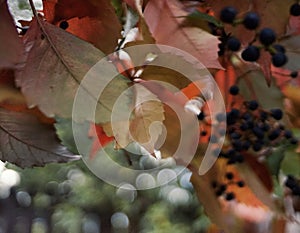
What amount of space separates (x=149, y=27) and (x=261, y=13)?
65 millimetres

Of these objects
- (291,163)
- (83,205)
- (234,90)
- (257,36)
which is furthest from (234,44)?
(83,205)

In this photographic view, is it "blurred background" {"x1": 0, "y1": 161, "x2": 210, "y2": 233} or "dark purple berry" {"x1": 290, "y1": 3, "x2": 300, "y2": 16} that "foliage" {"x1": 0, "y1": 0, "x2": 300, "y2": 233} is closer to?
"dark purple berry" {"x1": 290, "y1": 3, "x2": 300, "y2": 16}

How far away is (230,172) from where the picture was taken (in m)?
0.56

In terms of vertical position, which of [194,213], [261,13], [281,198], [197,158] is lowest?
[194,213]

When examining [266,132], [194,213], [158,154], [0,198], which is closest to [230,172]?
[266,132]

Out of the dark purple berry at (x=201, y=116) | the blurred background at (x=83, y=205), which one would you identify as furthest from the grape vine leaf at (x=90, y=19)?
the blurred background at (x=83, y=205)

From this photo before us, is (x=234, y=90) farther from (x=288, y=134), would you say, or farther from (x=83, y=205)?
(x=83, y=205)

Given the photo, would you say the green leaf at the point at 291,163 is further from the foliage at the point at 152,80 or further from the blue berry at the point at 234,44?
the blue berry at the point at 234,44

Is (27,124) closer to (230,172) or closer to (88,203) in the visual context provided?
(230,172)

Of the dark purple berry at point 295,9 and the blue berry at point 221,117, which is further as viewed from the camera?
the blue berry at point 221,117

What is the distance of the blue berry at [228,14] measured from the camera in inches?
13.7

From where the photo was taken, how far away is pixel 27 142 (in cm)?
37

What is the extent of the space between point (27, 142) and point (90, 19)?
0.08 meters

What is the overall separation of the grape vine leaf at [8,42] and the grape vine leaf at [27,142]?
6 centimetres
